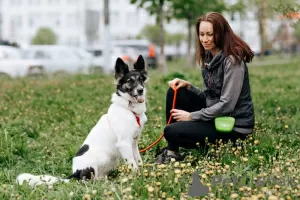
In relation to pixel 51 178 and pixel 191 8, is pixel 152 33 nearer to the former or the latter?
pixel 191 8

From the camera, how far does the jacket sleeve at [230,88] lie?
536cm

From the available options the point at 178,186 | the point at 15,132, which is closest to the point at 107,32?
the point at 15,132

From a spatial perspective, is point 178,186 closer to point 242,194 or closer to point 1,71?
point 242,194

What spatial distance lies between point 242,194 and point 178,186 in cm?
52

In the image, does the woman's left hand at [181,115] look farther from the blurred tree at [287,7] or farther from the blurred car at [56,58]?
the blurred car at [56,58]

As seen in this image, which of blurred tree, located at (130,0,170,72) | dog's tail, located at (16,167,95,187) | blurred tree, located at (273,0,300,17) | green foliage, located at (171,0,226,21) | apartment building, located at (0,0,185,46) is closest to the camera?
dog's tail, located at (16,167,95,187)

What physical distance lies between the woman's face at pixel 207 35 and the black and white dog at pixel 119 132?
0.68 m

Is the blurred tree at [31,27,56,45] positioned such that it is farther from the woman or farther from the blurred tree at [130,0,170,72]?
the woman

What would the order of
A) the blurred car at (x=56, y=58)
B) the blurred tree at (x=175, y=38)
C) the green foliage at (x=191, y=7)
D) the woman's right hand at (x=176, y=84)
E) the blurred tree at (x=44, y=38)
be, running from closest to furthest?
the woman's right hand at (x=176, y=84), the blurred car at (x=56, y=58), the green foliage at (x=191, y=7), the blurred tree at (x=44, y=38), the blurred tree at (x=175, y=38)

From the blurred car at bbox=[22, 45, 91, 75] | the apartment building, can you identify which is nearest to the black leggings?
the blurred car at bbox=[22, 45, 91, 75]

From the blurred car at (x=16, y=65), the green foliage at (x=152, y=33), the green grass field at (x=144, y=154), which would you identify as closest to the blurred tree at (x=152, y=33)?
the green foliage at (x=152, y=33)

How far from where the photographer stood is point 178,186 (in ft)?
14.0

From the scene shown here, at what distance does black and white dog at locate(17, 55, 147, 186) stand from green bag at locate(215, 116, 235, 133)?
797 mm

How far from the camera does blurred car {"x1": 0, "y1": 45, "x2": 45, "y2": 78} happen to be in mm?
20112
